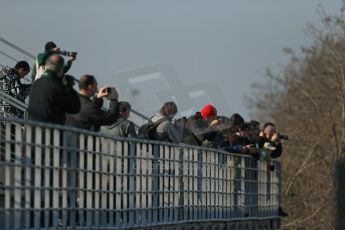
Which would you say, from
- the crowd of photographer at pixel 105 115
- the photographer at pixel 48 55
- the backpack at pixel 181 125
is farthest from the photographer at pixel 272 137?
the photographer at pixel 48 55

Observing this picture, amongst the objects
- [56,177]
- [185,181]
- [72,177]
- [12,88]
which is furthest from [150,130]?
[56,177]

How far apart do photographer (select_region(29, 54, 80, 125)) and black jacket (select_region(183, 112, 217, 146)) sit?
820 centimetres

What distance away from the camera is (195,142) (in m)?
26.8

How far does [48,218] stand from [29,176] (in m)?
0.75

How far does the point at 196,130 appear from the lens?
87.8 ft

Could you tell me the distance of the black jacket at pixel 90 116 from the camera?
64.8 feet

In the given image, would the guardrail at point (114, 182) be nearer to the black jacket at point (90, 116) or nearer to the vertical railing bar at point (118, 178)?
the vertical railing bar at point (118, 178)

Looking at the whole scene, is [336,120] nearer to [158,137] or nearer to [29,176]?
[158,137]

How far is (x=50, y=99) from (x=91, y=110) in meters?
1.54

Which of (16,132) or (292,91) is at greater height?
(292,91)

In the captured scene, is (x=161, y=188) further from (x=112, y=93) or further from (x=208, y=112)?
(x=112, y=93)

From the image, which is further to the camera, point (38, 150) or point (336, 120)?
point (336, 120)

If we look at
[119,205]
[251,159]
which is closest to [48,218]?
[119,205]

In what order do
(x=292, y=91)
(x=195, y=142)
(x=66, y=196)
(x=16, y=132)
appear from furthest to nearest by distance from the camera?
(x=292, y=91) → (x=195, y=142) → (x=66, y=196) → (x=16, y=132)
